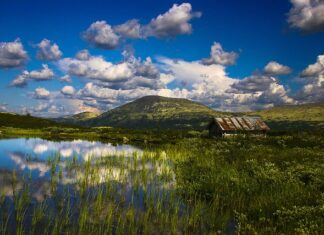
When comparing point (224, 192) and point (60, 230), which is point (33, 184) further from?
point (224, 192)

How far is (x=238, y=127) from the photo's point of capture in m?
76.2

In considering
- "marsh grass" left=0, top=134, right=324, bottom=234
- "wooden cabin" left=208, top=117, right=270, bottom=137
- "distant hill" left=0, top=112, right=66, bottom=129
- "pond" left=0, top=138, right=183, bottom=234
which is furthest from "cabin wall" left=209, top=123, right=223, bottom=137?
"distant hill" left=0, top=112, right=66, bottom=129

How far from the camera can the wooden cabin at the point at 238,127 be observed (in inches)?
2960

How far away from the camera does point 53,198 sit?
17.8 metres

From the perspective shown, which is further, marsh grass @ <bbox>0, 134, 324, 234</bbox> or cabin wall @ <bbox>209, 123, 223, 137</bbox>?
cabin wall @ <bbox>209, 123, 223, 137</bbox>

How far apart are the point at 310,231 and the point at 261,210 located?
245 centimetres

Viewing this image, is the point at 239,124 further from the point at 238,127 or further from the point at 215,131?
the point at 215,131

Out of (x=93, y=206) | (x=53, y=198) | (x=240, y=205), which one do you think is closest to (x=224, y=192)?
(x=240, y=205)

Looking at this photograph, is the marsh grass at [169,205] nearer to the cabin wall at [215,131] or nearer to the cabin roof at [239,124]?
the cabin roof at [239,124]

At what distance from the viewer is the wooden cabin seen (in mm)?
75188

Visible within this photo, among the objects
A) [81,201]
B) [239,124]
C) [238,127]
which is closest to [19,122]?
[239,124]

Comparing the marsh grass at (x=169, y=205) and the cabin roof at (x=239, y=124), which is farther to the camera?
the cabin roof at (x=239, y=124)

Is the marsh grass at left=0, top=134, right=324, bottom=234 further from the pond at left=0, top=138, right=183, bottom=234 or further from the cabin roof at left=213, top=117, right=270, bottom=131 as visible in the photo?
the cabin roof at left=213, top=117, right=270, bottom=131

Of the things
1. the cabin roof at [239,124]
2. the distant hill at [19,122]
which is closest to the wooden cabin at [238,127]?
the cabin roof at [239,124]
